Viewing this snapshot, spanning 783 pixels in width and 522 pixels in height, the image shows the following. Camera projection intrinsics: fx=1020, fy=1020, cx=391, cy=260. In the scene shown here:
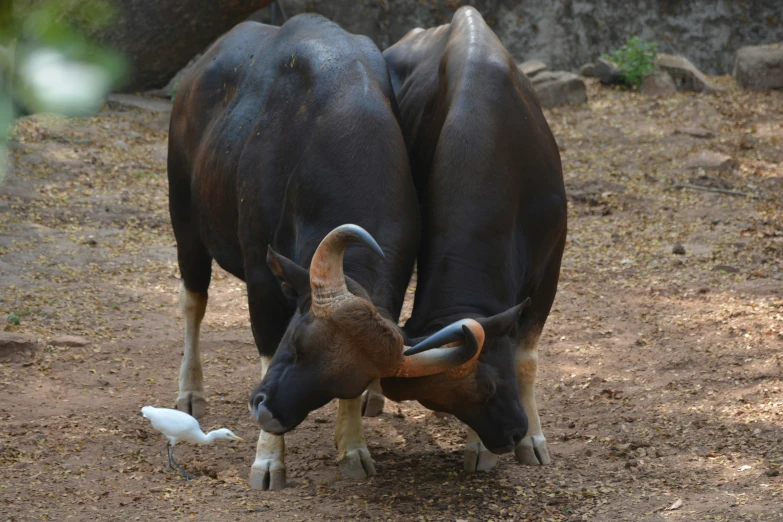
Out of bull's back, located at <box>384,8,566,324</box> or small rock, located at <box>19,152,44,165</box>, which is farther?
small rock, located at <box>19,152,44,165</box>

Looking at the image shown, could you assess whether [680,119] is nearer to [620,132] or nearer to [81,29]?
[620,132]

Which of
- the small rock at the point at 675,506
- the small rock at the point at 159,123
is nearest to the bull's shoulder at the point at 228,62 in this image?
the small rock at the point at 675,506

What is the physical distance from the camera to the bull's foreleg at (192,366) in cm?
589

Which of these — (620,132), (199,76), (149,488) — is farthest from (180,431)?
(620,132)

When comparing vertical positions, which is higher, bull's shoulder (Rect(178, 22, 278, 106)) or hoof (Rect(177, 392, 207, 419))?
bull's shoulder (Rect(178, 22, 278, 106))

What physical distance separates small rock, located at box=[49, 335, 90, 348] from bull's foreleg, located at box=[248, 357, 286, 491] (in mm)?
2282

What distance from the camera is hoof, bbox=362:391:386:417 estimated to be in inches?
233

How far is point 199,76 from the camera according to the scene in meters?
6.00

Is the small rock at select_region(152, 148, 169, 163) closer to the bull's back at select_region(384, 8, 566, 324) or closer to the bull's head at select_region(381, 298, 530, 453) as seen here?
the bull's back at select_region(384, 8, 566, 324)

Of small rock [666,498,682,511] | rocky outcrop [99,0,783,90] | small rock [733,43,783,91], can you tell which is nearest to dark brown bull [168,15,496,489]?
small rock [666,498,682,511]

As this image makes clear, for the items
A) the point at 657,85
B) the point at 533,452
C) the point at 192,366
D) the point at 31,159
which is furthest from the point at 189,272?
the point at 657,85

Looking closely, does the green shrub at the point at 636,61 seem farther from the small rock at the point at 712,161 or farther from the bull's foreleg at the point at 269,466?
the bull's foreleg at the point at 269,466

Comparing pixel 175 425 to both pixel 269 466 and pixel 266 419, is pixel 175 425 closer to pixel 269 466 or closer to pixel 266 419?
pixel 269 466

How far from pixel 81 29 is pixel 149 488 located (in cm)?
357
